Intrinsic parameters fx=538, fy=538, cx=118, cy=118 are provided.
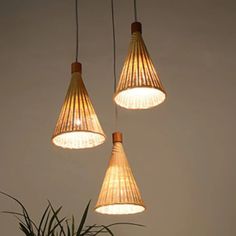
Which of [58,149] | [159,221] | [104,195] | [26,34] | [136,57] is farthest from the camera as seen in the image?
[26,34]

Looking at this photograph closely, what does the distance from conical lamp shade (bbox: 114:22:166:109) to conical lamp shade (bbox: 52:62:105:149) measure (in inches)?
5.0

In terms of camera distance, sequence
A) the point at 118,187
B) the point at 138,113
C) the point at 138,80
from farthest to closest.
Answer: the point at 138,113, the point at 118,187, the point at 138,80

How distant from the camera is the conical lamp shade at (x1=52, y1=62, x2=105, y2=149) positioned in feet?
6.66

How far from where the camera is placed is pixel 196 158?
3156mm

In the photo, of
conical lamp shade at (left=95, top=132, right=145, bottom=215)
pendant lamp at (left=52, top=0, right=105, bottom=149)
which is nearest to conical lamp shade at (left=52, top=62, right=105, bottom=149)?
pendant lamp at (left=52, top=0, right=105, bottom=149)

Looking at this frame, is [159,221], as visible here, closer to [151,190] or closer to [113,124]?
[151,190]

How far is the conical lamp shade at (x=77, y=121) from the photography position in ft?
6.66

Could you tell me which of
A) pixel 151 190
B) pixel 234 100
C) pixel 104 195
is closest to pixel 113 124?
pixel 151 190

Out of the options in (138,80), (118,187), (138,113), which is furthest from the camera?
(138,113)

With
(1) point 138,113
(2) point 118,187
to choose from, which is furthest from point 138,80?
(1) point 138,113

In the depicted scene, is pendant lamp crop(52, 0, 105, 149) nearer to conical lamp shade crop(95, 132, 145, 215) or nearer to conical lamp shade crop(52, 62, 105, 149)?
conical lamp shade crop(52, 62, 105, 149)

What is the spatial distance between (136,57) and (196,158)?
4.19 ft

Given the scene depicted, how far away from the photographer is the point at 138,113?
3.29 meters

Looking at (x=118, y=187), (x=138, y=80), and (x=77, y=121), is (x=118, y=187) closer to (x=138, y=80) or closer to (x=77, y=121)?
(x=77, y=121)
